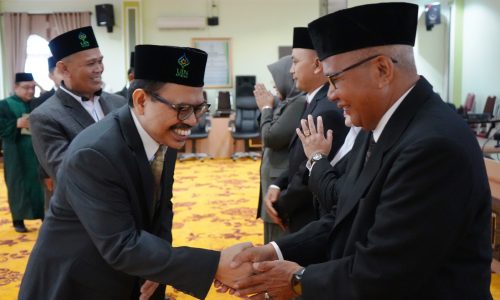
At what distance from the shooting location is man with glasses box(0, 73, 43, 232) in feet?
16.8

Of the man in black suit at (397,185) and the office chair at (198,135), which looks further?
the office chair at (198,135)

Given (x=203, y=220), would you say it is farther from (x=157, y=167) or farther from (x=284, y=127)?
(x=157, y=167)

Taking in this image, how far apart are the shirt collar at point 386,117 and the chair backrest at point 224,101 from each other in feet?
31.7

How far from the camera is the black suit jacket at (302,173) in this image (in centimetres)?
234

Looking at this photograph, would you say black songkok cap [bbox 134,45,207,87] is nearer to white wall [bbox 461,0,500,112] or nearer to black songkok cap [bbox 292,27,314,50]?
black songkok cap [bbox 292,27,314,50]

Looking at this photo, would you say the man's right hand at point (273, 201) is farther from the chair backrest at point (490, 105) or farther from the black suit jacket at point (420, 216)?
the chair backrest at point (490, 105)

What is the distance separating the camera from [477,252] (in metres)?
1.21

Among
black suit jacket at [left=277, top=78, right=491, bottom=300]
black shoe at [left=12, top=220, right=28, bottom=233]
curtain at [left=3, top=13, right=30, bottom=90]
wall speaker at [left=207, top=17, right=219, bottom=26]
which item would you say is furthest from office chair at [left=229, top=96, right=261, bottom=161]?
Answer: black suit jacket at [left=277, top=78, right=491, bottom=300]

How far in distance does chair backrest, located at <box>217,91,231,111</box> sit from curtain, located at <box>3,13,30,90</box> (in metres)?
4.59

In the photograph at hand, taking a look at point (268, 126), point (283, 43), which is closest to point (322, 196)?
point (268, 126)

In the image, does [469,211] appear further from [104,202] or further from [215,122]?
[215,122]

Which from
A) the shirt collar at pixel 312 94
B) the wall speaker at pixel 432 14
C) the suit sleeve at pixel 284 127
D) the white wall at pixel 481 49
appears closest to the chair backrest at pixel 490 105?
the white wall at pixel 481 49

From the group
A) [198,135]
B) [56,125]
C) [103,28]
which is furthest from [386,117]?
[103,28]

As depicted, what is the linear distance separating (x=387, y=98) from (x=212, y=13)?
10.7 m
